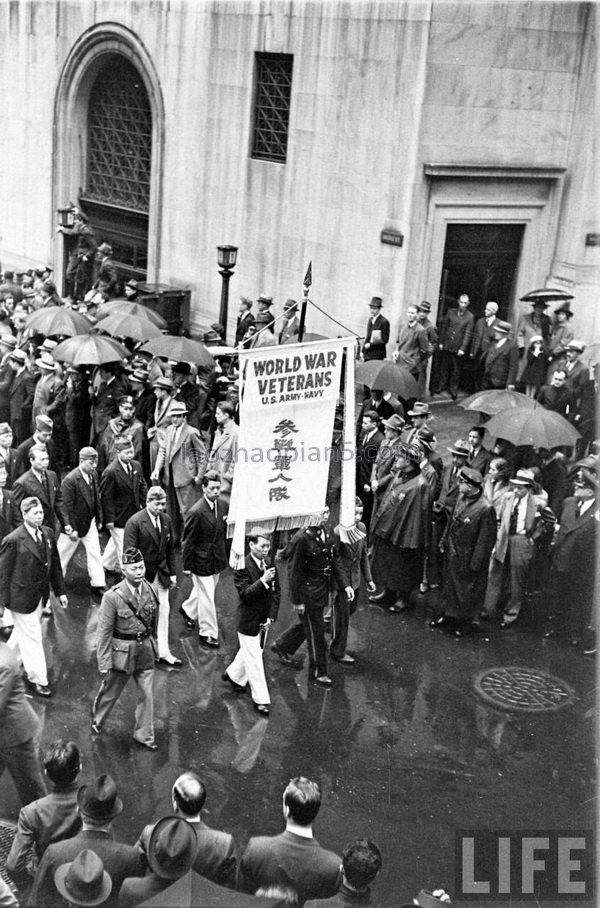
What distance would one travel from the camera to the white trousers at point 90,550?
12.0 metres

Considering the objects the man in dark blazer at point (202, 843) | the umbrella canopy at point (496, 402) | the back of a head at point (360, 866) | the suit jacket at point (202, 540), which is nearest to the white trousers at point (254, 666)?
the suit jacket at point (202, 540)

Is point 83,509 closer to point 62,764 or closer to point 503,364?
point 62,764

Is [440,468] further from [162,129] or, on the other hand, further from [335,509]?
[162,129]

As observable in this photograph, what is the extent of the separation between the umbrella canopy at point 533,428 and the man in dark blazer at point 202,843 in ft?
22.3

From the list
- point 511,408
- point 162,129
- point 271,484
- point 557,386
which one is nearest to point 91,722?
point 271,484

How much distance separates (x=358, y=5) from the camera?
17.5m

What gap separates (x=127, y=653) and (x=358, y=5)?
12066 millimetres

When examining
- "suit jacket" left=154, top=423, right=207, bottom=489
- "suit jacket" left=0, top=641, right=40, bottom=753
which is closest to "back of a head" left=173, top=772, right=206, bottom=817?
"suit jacket" left=0, top=641, right=40, bottom=753

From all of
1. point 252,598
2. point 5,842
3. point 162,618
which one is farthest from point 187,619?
point 5,842

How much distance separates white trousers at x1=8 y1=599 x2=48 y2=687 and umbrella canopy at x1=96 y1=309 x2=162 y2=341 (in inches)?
257

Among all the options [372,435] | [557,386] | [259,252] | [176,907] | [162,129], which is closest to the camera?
[176,907]

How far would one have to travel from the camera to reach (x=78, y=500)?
38.5ft

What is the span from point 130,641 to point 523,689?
3865 millimetres

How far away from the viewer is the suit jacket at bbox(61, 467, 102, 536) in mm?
11711
